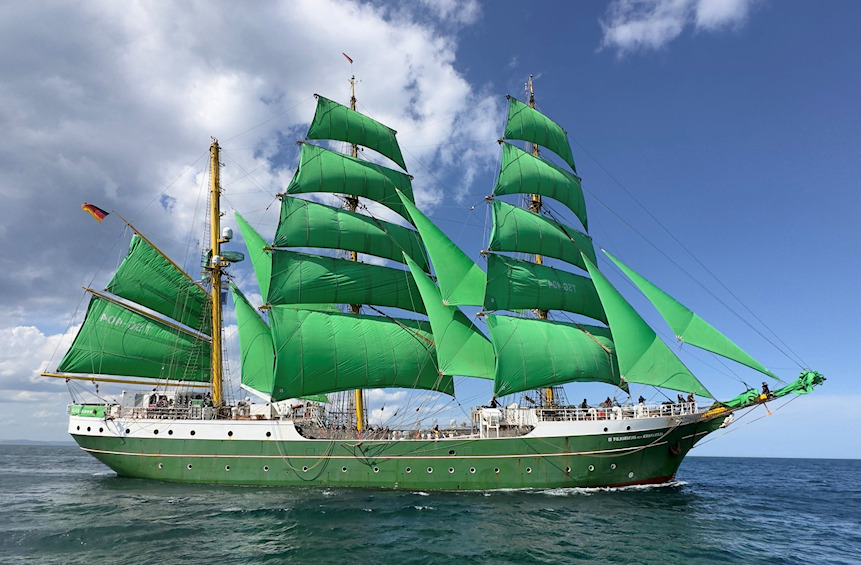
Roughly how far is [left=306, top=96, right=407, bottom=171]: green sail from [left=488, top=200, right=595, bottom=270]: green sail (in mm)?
10907

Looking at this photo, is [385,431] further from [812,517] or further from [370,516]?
[812,517]

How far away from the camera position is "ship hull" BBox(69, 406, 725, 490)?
27.9m

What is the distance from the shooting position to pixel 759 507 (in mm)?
27438

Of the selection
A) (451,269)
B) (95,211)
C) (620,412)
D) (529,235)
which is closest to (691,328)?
(620,412)

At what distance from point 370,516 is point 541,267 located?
843 inches

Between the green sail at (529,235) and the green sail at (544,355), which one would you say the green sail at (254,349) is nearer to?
the green sail at (544,355)

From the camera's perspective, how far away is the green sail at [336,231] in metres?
37.1

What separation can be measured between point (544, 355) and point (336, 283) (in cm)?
1491

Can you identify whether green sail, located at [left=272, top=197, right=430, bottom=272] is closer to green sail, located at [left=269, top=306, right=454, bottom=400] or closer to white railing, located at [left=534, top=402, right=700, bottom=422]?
green sail, located at [left=269, top=306, right=454, bottom=400]

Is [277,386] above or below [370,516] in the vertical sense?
above

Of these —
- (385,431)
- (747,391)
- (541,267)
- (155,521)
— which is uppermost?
(541,267)

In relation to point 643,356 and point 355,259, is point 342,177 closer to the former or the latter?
point 355,259

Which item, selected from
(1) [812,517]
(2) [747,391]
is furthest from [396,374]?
(1) [812,517]

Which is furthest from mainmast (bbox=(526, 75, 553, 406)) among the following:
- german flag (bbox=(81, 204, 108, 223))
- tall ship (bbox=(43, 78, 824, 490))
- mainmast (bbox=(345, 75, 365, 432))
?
german flag (bbox=(81, 204, 108, 223))
